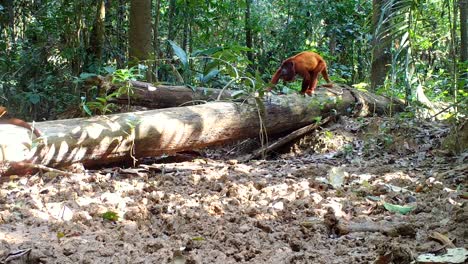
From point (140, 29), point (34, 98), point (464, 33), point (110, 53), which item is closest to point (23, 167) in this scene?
point (140, 29)

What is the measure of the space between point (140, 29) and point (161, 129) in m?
2.56

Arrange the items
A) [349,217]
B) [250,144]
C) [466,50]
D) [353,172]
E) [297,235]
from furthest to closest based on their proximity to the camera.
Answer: [466,50] → [250,144] → [353,172] → [349,217] → [297,235]

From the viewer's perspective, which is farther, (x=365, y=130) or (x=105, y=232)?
(x=365, y=130)

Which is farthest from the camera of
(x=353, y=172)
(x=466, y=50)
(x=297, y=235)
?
(x=466, y=50)

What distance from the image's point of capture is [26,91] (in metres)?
8.01

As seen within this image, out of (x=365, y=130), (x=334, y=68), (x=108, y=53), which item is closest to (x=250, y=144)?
(x=365, y=130)

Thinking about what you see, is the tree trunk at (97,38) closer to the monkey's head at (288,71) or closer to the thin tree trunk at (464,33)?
the monkey's head at (288,71)

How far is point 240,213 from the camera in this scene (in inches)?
122

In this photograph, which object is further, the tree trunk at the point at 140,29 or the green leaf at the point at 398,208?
the tree trunk at the point at 140,29

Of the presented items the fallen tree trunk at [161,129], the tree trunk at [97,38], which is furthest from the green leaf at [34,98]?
the fallen tree trunk at [161,129]

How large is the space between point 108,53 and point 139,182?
523cm

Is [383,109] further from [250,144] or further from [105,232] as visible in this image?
[105,232]

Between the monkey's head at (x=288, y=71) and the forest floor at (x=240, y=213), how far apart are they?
2538mm

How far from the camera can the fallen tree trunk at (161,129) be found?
13.0 feet
